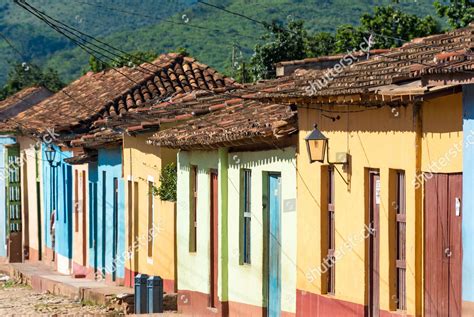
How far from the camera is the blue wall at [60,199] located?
3256cm

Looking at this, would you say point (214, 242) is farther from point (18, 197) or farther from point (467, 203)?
point (18, 197)

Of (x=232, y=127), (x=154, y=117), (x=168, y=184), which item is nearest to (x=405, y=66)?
(x=232, y=127)

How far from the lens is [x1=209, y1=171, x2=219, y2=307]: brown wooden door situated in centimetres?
2019

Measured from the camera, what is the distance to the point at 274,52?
39781 millimetres

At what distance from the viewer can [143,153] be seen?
24.8 m

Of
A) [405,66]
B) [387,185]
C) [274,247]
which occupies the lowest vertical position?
[274,247]

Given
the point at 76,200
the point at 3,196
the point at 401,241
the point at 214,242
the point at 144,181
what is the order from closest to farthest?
the point at 401,241 < the point at 214,242 < the point at 144,181 < the point at 76,200 < the point at 3,196

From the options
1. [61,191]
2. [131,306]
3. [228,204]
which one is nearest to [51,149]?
[61,191]

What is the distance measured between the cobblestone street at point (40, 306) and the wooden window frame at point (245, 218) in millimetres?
3634

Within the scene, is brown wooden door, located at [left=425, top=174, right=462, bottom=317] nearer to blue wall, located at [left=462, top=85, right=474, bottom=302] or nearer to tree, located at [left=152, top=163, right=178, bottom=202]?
blue wall, located at [left=462, top=85, right=474, bottom=302]

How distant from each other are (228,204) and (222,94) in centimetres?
603

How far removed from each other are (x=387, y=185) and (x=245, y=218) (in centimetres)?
522

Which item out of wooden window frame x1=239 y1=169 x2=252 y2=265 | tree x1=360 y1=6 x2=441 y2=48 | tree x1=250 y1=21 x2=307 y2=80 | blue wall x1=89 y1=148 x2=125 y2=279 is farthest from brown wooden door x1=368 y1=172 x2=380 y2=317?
tree x1=250 y1=21 x2=307 y2=80

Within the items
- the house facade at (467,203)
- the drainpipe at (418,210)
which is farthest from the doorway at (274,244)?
the house facade at (467,203)
